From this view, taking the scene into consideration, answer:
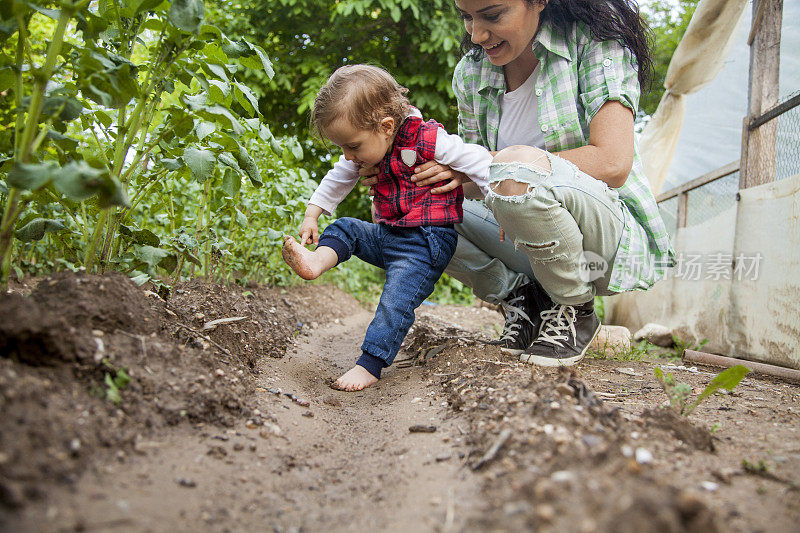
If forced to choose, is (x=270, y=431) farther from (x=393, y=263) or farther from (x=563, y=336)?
(x=563, y=336)

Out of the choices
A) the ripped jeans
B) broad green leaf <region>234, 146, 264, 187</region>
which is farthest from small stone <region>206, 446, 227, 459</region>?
the ripped jeans

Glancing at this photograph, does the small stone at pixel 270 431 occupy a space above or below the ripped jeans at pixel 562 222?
below

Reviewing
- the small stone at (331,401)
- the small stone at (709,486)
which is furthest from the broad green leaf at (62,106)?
the small stone at (709,486)

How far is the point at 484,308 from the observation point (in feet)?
17.7

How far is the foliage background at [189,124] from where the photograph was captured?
50.2 inches

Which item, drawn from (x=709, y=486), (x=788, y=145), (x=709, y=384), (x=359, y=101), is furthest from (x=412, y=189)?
(x=788, y=145)

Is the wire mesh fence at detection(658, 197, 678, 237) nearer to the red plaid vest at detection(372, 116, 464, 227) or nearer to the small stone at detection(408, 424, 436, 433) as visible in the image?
the red plaid vest at detection(372, 116, 464, 227)

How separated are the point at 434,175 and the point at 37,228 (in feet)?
4.35

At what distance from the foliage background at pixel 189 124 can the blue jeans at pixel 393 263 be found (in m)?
0.38

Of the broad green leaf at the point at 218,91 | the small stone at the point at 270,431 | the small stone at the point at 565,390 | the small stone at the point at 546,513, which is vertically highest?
the broad green leaf at the point at 218,91

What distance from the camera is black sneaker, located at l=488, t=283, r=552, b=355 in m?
2.16

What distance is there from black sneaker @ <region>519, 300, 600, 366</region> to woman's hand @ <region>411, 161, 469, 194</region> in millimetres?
624

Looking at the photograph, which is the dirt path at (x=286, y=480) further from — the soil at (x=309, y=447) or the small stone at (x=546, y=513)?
the small stone at (x=546, y=513)

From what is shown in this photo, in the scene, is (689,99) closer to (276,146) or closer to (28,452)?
(276,146)
